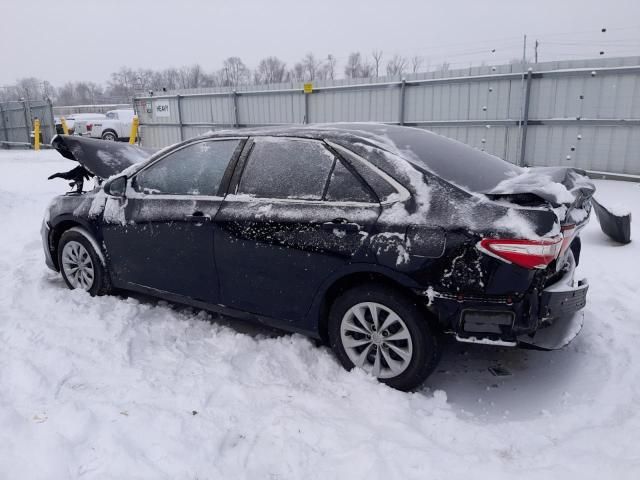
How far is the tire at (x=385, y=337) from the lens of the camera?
2.94m

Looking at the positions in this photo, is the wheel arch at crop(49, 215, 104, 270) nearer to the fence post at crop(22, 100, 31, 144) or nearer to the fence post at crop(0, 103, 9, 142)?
the fence post at crop(22, 100, 31, 144)

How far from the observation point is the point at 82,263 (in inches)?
177

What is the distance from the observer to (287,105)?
564 inches

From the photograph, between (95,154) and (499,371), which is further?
(95,154)

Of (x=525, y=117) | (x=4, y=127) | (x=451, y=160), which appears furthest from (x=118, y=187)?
(x=4, y=127)

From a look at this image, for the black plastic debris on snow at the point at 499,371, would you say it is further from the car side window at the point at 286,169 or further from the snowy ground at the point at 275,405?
the car side window at the point at 286,169

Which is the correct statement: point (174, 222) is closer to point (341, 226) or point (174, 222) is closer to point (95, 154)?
point (341, 226)

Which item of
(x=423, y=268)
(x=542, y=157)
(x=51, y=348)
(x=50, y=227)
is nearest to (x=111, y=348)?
(x=51, y=348)

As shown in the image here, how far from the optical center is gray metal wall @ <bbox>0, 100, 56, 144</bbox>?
68.4ft

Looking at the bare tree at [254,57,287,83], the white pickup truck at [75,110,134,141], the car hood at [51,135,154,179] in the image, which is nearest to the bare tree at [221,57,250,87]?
the bare tree at [254,57,287,83]

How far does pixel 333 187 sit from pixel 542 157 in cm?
841

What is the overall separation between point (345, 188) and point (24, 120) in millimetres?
22816

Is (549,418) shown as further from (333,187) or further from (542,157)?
(542,157)

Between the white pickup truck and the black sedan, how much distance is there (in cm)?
2249
